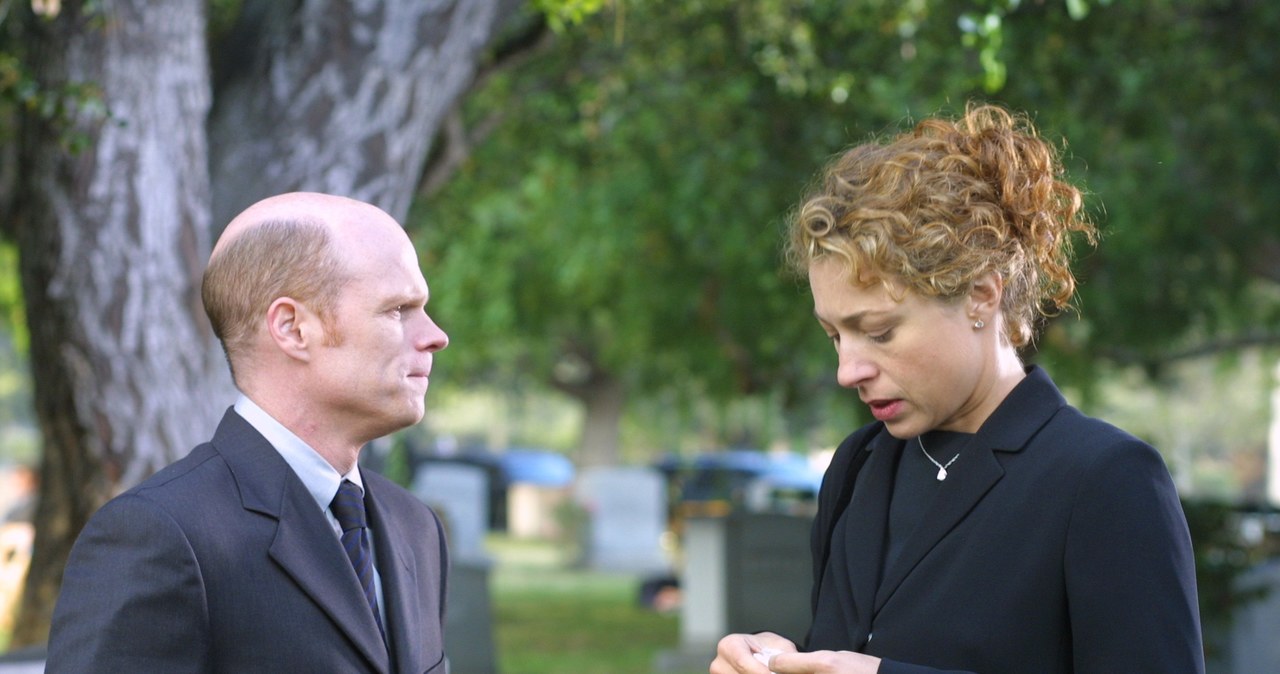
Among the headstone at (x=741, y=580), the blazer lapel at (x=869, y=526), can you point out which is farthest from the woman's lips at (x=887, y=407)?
the headstone at (x=741, y=580)

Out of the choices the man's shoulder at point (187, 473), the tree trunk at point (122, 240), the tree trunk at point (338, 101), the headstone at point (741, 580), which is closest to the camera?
the man's shoulder at point (187, 473)

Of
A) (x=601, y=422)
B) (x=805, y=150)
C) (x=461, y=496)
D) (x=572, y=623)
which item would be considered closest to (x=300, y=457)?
(x=805, y=150)

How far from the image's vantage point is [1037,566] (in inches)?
87.1

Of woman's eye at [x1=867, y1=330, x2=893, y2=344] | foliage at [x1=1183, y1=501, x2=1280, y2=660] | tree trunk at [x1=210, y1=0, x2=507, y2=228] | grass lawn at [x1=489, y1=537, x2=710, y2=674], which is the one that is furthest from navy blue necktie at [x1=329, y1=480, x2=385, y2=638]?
grass lawn at [x1=489, y1=537, x2=710, y2=674]

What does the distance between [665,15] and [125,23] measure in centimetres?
563

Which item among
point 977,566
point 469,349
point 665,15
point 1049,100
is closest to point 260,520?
point 977,566

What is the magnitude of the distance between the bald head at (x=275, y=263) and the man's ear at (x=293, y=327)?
11mm

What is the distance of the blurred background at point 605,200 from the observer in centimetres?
486

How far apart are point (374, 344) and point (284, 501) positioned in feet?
0.94

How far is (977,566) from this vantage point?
2275 mm

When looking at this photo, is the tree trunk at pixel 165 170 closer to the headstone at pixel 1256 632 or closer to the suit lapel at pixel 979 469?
the suit lapel at pixel 979 469

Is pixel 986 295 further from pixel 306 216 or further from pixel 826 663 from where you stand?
pixel 306 216

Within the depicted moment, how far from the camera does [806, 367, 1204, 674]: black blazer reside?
2.13 metres

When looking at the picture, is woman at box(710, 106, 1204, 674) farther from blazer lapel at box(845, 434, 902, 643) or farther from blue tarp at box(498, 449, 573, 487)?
blue tarp at box(498, 449, 573, 487)
